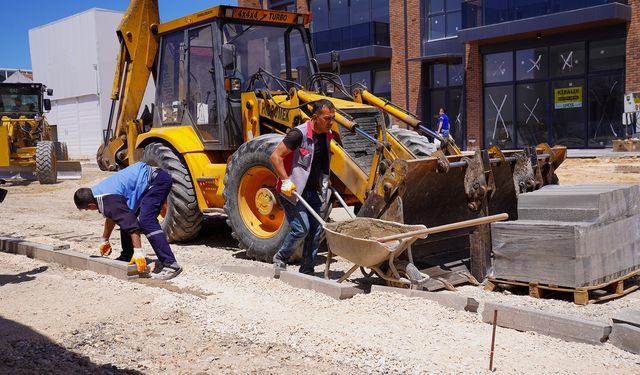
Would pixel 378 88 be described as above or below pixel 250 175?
above

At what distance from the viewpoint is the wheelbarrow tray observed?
5.68 meters

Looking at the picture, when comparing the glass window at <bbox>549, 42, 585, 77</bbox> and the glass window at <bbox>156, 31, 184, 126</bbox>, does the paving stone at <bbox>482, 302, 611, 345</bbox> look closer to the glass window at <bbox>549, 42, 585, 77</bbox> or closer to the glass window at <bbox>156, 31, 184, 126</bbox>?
the glass window at <bbox>156, 31, 184, 126</bbox>

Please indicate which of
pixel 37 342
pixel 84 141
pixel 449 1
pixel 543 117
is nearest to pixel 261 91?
pixel 37 342

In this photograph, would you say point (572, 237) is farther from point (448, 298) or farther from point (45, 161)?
point (45, 161)

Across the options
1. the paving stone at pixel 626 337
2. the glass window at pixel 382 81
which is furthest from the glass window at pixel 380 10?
the paving stone at pixel 626 337

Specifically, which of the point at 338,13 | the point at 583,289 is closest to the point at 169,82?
the point at 583,289

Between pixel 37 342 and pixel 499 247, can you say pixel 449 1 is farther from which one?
pixel 37 342

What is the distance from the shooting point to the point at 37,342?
16.7 feet

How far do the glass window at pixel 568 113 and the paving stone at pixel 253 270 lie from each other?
54.3 feet

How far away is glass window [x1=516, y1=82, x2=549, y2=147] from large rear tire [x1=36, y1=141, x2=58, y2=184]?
49.0 ft

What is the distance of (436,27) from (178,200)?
18.3 metres

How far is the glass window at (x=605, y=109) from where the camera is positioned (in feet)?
65.3

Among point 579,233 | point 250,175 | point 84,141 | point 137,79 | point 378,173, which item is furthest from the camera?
point 84,141

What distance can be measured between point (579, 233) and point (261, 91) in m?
4.50
